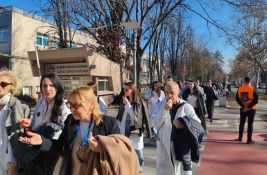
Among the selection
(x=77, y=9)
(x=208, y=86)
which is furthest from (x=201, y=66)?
(x=208, y=86)

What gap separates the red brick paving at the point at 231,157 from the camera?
662 cm

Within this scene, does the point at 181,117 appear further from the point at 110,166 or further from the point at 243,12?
the point at 243,12

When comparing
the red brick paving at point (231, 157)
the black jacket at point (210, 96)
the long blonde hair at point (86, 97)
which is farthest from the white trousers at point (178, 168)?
the black jacket at point (210, 96)

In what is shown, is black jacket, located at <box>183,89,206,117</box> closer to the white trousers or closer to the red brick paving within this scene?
the red brick paving

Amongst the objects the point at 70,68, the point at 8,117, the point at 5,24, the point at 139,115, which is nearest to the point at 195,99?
the point at 139,115

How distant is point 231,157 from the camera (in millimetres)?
7734

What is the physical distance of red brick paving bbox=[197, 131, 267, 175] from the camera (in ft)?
21.7

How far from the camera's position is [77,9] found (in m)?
21.6

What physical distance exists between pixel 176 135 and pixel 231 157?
14.4 ft

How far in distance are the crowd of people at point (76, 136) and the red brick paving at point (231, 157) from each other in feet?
9.27

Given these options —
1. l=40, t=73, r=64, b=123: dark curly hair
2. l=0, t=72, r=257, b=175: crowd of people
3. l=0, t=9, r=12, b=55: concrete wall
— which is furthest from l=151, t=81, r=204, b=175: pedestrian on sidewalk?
l=0, t=9, r=12, b=55: concrete wall

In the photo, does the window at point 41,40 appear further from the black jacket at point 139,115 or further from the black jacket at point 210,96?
the black jacket at point 139,115

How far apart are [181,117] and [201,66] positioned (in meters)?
58.1

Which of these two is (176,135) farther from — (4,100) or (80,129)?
(4,100)
